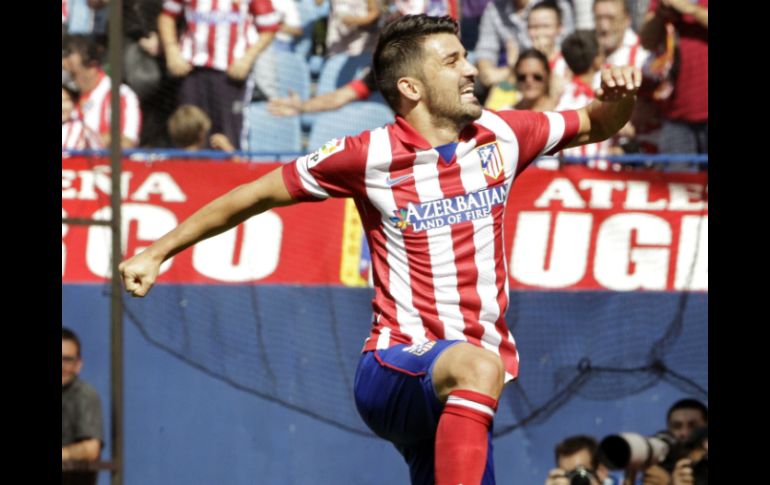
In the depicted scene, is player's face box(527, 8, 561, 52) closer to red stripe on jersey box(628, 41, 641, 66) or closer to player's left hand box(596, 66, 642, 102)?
red stripe on jersey box(628, 41, 641, 66)

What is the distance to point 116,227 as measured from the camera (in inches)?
284

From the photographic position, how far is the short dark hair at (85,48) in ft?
26.5

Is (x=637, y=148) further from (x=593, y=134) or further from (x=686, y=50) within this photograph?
(x=593, y=134)

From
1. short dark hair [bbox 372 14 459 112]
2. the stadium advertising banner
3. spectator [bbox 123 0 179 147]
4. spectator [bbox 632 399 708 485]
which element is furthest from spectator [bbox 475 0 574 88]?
short dark hair [bbox 372 14 459 112]

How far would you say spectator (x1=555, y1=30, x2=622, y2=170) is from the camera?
8.55 metres

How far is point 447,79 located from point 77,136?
3692 mm

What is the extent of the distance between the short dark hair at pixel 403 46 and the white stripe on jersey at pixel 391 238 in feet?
0.65

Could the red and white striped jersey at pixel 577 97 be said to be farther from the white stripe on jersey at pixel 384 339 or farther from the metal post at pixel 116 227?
the white stripe on jersey at pixel 384 339

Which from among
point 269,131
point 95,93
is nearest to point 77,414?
point 95,93

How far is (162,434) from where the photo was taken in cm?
855

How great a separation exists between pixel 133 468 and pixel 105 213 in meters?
1.57

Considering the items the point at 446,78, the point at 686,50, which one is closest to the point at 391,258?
the point at 446,78

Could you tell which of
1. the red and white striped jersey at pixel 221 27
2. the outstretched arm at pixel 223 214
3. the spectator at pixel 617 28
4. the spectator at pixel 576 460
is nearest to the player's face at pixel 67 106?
the red and white striped jersey at pixel 221 27

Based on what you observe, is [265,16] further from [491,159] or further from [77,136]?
[491,159]
